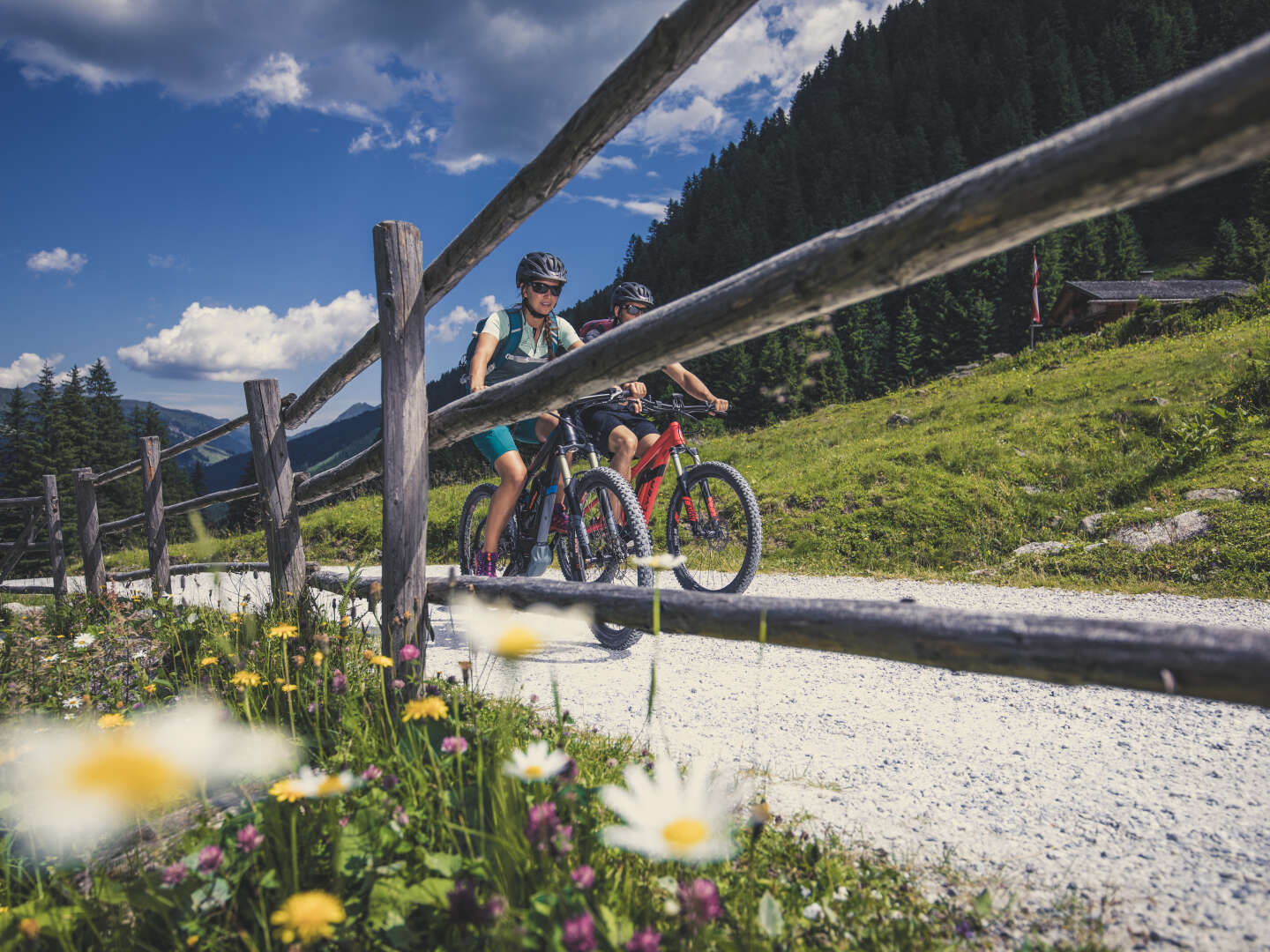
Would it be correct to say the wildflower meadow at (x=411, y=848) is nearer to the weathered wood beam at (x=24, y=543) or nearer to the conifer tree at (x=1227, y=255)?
the weathered wood beam at (x=24, y=543)

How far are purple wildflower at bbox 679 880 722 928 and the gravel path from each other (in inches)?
12.4

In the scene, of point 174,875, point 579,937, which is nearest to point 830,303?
point 579,937

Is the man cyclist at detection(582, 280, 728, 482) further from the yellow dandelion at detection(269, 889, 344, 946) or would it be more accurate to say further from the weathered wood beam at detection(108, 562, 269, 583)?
the weathered wood beam at detection(108, 562, 269, 583)

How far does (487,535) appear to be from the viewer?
482 cm

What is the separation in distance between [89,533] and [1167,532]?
11457mm

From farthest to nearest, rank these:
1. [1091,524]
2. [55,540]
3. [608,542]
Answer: [55,540]
[1091,524]
[608,542]

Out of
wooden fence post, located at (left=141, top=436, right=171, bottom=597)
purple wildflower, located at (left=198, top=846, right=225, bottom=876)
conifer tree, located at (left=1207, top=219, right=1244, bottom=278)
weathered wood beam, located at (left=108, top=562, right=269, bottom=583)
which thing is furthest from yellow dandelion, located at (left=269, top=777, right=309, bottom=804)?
conifer tree, located at (left=1207, top=219, right=1244, bottom=278)

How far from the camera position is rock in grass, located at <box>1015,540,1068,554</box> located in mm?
6359

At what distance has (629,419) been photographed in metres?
5.06

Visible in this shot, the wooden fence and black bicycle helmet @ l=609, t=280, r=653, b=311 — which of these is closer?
the wooden fence

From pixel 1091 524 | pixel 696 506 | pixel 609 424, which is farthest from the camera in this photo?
pixel 1091 524

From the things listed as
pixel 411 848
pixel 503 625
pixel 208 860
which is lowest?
pixel 411 848

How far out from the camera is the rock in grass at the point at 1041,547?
636cm

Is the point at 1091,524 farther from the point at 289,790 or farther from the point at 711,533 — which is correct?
the point at 289,790
